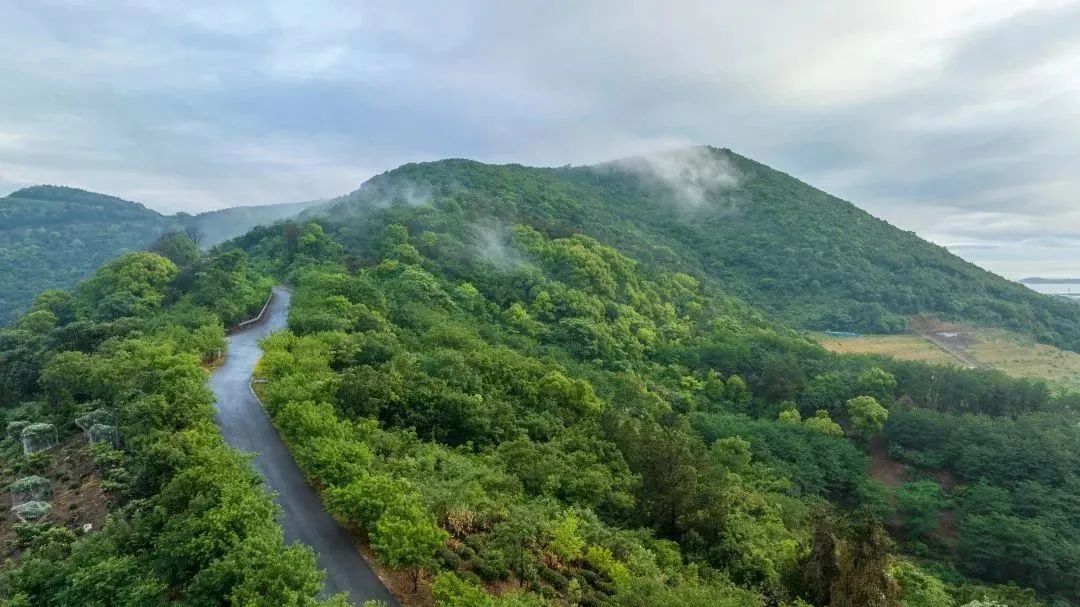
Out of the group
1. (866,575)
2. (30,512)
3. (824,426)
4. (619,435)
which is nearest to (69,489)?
(30,512)

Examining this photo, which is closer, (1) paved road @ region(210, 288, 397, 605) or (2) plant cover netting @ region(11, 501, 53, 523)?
(1) paved road @ region(210, 288, 397, 605)

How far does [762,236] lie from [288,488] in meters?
111

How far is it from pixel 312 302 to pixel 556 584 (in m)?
28.9

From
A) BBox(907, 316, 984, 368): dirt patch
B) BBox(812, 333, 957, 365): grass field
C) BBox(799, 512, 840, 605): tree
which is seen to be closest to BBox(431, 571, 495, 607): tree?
BBox(799, 512, 840, 605): tree

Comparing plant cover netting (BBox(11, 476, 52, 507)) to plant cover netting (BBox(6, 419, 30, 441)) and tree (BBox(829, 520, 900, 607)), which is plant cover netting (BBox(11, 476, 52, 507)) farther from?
tree (BBox(829, 520, 900, 607))

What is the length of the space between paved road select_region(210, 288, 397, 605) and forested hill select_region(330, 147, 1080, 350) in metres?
51.3

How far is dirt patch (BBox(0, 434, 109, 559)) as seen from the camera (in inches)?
693

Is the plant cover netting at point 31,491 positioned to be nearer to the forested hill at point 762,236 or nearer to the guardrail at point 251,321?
the guardrail at point 251,321

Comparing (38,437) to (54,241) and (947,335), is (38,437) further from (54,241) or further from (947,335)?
(54,241)

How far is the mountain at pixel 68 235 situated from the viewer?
133m

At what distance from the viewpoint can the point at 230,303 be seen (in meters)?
40.0

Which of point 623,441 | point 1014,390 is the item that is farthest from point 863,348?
point 623,441

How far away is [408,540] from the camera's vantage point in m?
14.8

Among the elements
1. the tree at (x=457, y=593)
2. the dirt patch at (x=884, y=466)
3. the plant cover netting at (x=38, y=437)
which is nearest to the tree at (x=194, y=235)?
the plant cover netting at (x=38, y=437)
